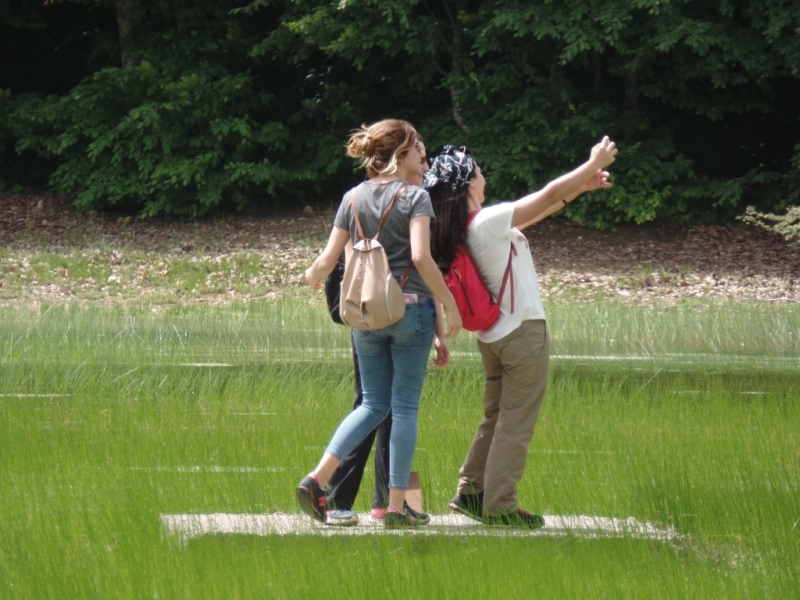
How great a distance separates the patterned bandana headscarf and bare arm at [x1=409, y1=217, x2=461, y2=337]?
0.33 m

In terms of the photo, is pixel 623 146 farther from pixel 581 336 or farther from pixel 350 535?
pixel 350 535

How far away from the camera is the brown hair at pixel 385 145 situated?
14.8 feet

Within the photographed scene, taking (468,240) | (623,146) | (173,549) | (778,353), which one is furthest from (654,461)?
(623,146)

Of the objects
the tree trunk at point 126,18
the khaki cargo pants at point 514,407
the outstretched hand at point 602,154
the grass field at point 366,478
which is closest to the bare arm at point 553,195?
the outstretched hand at point 602,154

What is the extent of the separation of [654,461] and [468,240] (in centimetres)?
197

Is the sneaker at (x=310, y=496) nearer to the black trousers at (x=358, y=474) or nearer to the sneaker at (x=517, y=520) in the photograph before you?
the black trousers at (x=358, y=474)

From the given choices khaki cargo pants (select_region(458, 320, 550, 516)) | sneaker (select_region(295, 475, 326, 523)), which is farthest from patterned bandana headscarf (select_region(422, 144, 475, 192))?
sneaker (select_region(295, 475, 326, 523))

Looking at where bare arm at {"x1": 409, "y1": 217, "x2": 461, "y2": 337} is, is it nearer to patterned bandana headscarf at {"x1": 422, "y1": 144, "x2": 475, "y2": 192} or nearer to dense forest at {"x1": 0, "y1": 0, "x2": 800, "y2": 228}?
patterned bandana headscarf at {"x1": 422, "y1": 144, "x2": 475, "y2": 192}

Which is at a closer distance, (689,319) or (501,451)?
(501,451)

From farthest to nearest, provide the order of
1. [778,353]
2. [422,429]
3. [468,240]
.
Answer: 1. [778,353]
2. [422,429]
3. [468,240]

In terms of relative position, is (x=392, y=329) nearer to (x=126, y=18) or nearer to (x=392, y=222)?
(x=392, y=222)

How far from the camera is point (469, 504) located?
493 cm

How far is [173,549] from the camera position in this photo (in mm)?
4172

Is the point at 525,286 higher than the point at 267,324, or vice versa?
the point at 525,286
